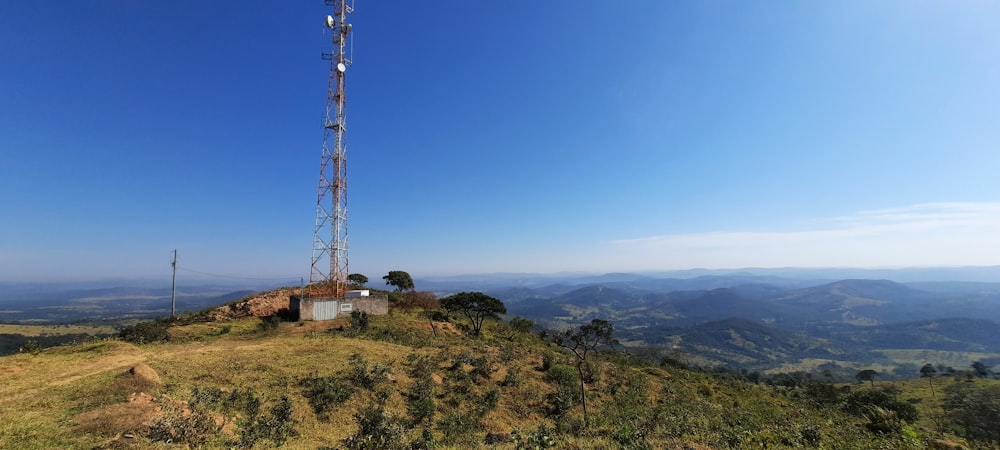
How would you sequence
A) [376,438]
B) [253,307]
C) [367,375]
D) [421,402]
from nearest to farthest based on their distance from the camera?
[376,438] < [421,402] < [367,375] < [253,307]

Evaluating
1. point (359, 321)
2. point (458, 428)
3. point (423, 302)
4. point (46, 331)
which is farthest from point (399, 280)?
point (46, 331)

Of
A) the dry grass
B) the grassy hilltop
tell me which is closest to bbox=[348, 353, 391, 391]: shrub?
the grassy hilltop

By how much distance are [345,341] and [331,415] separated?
1351 cm

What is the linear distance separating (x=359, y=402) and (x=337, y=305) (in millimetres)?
24767

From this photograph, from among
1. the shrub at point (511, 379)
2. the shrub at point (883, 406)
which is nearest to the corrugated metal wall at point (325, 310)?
the shrub at point (511, 379)

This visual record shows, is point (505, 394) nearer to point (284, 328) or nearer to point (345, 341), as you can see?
point (345, 341)

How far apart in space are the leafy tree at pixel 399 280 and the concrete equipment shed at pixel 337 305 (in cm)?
1997

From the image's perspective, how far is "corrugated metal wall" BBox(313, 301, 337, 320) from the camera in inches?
1548

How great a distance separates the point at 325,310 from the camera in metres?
39.8

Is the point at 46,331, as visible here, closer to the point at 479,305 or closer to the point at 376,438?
the point at 479,305

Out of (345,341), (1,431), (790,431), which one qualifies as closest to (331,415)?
(1,431)

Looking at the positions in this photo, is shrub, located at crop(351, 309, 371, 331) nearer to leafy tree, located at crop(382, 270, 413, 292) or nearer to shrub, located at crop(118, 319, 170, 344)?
shrub, located at crop(118, 319, 170, 344)

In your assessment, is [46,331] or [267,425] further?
[46,331]

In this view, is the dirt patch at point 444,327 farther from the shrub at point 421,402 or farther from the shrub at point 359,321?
the shrub at point 421,402
